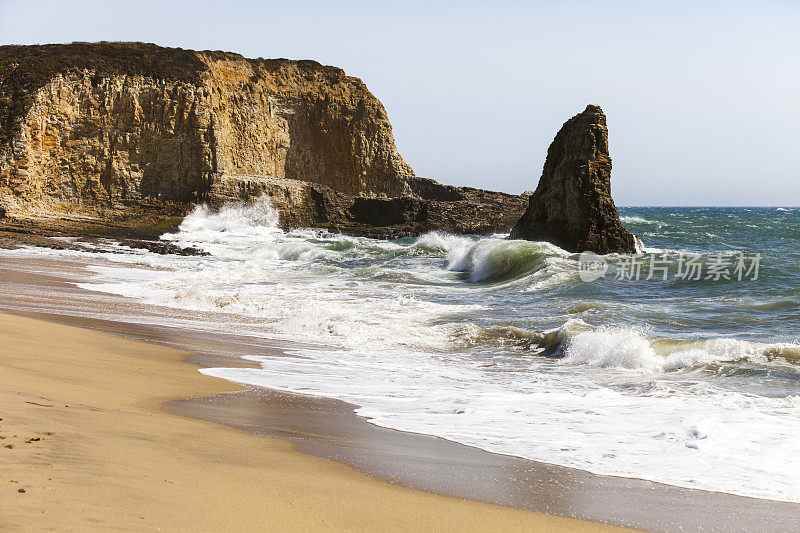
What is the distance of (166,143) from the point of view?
31.0m

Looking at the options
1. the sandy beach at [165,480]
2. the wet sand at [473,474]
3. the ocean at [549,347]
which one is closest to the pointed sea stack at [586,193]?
the ocean at [549,347]

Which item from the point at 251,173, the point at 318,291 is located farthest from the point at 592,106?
the point at 251,173

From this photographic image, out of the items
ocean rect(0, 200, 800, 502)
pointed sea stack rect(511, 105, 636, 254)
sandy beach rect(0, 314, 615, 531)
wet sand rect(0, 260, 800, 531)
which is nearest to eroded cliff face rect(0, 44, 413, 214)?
ocean rect(0, 200, 800, 502)

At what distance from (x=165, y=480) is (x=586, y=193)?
17.3 m

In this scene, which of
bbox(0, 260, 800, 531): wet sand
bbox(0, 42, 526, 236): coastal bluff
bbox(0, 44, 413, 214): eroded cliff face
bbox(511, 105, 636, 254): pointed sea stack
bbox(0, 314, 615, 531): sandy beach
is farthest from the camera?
bbox(0, 44, 413, 214): eroded cliff face

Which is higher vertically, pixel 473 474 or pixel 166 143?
pixel 166 143

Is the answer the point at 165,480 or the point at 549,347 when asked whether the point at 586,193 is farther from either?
the point at 165,480

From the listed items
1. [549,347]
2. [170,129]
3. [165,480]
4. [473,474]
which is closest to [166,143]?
[170,129]

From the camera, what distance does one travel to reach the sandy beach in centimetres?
230

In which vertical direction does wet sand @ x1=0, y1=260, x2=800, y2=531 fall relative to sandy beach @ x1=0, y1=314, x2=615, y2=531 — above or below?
below

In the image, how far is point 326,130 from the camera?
42094 millimetres

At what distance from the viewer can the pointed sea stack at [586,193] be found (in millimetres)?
18594

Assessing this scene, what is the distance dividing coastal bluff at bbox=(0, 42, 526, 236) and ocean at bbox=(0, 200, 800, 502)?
32.4 ft

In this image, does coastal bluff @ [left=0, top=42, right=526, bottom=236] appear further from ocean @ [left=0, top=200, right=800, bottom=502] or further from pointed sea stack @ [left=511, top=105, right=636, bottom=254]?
pointed sea stack @ [left=511, top=105, right=636, bottom=254]
